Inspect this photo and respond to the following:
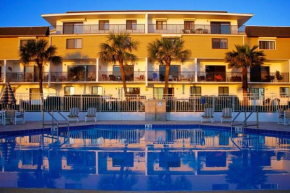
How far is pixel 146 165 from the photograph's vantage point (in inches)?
265

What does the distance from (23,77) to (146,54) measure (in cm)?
1346

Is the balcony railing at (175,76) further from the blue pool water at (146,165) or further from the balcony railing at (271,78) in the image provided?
the blue pool water at (146,165)

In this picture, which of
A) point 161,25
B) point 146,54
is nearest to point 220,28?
point 161,25

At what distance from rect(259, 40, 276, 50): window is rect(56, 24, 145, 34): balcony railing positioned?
13.1 metres

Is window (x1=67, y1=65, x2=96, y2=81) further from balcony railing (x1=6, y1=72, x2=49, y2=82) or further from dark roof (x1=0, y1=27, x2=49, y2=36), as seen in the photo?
dark roof (x1=0, y1=27, x2=49, y2=36)

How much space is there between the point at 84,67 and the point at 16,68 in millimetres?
8114

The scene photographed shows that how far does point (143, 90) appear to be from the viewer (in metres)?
29.5

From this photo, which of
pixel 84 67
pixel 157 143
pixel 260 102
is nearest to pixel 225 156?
pixel 157 143

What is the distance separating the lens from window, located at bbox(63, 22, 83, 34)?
98.9 feet

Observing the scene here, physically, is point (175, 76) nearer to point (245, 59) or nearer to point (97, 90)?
point (245, 59)

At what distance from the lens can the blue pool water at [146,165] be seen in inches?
206

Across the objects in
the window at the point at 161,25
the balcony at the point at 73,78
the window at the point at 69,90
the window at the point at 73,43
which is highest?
the window at the point at 161,25

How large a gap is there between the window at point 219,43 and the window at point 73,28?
14511 mm

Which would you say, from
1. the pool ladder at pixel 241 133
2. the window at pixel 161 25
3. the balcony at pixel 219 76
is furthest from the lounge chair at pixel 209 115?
the window at pixel 161 25
